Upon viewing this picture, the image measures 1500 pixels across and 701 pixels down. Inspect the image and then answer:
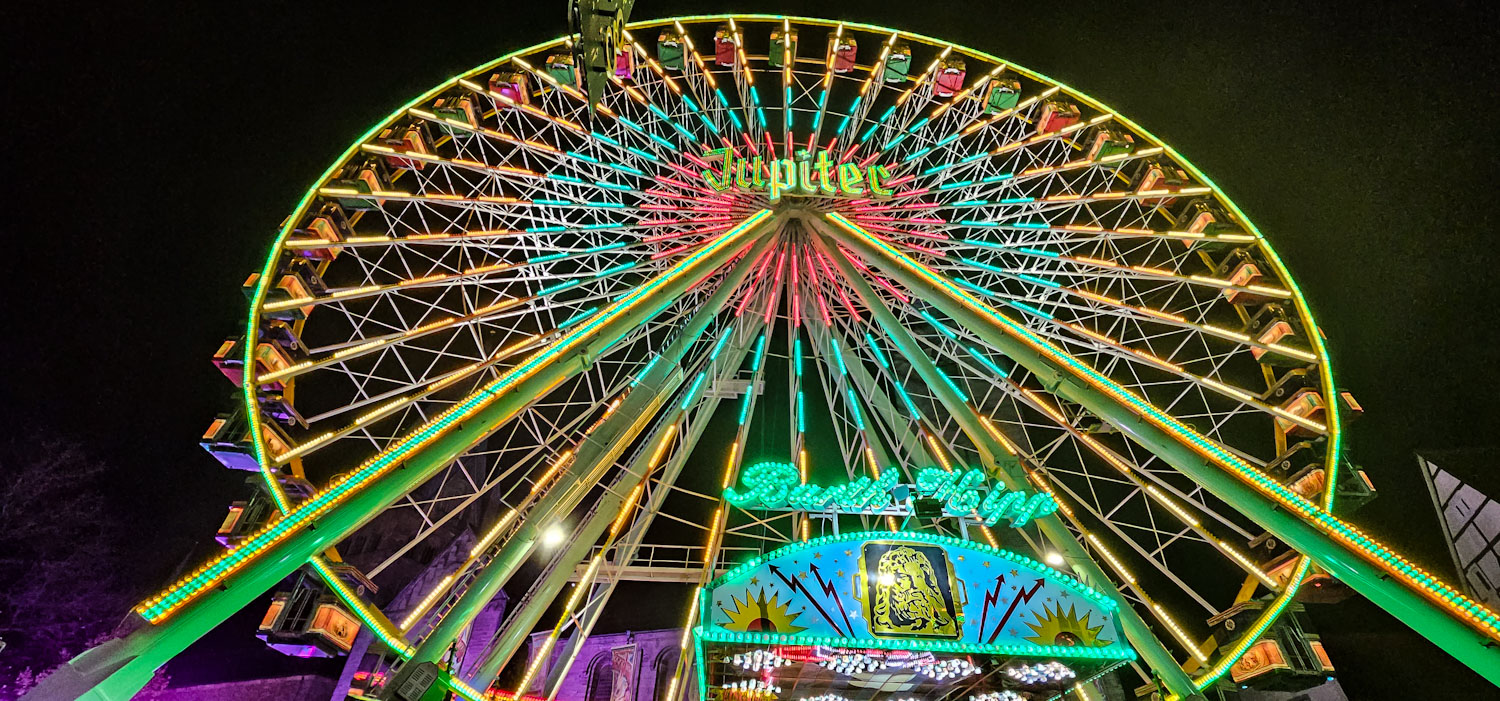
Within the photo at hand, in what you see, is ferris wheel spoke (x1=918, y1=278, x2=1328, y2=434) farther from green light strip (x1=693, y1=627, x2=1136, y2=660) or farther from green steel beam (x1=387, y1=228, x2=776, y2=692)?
green light strip (x1=693, y1=627, x2=1136, y2=660)

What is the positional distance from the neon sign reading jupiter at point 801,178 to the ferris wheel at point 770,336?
6cm

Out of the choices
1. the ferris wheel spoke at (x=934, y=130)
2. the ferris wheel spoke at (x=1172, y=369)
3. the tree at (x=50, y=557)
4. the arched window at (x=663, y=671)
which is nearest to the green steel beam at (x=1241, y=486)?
the ferris wheel spoke at (x=1172, y=369)

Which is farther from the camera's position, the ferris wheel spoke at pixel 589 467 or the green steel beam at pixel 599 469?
the green steel beam at pixel 599 469

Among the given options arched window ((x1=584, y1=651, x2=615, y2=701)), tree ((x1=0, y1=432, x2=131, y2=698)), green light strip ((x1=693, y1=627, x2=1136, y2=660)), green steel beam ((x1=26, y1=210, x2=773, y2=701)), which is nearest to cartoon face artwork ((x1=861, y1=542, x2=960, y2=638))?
green light strip ((x1=693, y1=627, x2=1136, y2=660))

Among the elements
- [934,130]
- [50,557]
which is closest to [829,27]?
[934,130]

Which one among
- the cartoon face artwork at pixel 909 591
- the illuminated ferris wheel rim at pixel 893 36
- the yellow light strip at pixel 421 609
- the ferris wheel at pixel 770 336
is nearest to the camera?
the ferris wheel at pixel 770 336

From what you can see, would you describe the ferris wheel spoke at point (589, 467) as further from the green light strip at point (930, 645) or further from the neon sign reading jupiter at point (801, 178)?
the green light strip at point (930, 645)

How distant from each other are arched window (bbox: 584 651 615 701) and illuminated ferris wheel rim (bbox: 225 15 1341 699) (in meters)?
17.7

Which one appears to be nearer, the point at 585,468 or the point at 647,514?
the point at 585,468

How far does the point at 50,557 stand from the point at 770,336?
59.6ft

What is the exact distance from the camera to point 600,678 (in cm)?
2578

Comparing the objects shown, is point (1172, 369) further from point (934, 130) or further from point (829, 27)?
point (829, 27)

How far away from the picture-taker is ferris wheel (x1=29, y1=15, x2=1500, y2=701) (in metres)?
9.11

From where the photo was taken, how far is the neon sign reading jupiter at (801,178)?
1201 cm
